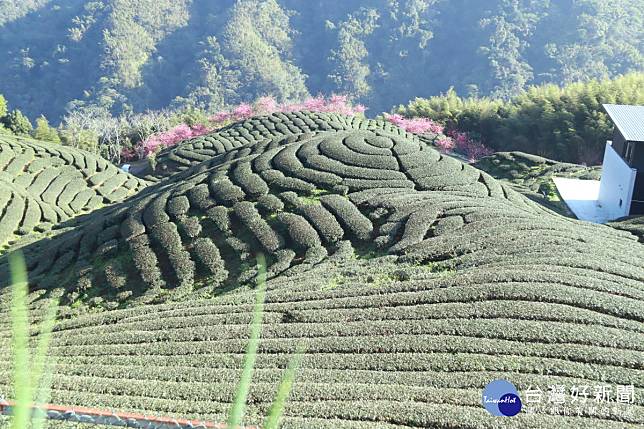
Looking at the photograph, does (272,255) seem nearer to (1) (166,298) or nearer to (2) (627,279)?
(1) (166,298)

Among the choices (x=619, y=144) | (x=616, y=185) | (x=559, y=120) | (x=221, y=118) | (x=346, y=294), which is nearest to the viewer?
(x=346, y=294)

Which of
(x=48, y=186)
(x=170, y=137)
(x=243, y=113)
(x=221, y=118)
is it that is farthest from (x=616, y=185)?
(x=221, y=118)

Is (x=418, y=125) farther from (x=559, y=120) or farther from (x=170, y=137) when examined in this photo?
(x=170, y=137)

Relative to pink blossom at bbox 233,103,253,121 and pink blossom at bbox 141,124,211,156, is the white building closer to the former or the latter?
pink blossom at bbox 141,124,211,156

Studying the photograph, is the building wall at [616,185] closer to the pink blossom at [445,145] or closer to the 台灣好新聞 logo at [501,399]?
the 台灣好新聞 logo at [501,399]

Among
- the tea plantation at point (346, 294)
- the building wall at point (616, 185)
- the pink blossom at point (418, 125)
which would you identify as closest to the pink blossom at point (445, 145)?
the pink blossom at point (418, 125)
